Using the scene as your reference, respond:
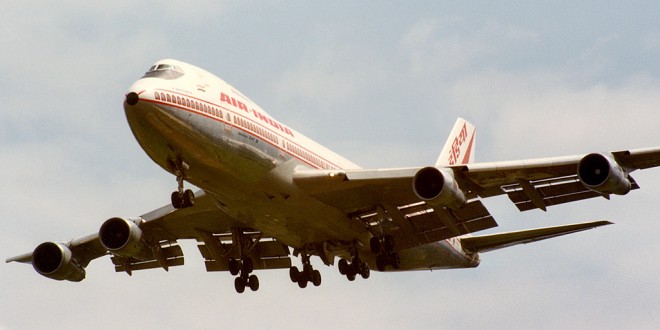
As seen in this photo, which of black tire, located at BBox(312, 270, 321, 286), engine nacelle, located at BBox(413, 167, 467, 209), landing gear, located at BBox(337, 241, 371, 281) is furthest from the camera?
black tire, located at BBox(312, 270, 321, 286)

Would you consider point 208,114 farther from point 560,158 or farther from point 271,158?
point 560,158

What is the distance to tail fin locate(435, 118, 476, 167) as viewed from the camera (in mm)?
51062

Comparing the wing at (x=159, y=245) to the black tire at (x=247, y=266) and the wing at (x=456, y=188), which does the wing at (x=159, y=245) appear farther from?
Result: the wing at (x=456, y=188)

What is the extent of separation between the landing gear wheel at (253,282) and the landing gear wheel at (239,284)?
0.29m

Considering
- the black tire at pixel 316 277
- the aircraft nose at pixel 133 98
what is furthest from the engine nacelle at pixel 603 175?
the aircraft nose at pixel 133 98

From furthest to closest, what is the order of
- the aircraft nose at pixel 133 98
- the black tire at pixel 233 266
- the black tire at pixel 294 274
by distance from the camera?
the black tire at pixel 294 274 < the black tire at pixel 233 266 < the aircraft nose at pixel 133 98

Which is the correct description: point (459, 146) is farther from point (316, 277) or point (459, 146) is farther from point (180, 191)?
point (180, 191)

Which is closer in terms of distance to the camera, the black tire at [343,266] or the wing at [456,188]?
the wing at [456,188]

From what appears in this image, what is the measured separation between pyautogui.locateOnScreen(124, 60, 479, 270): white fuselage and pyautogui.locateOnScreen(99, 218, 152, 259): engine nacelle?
16.7 ft

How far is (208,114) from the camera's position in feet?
116

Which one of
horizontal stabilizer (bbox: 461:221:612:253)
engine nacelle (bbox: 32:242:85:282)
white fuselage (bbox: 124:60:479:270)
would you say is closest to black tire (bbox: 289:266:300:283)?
white fuselage (bbox: 124:60:479:270)

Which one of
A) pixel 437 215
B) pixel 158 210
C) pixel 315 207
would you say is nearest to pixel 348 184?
pixel 315 207

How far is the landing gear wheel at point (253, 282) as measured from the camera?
44375 mm

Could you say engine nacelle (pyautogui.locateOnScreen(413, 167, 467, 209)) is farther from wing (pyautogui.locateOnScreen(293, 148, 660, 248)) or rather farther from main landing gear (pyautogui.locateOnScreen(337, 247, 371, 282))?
main landing gear (pyautogui.locateOnScreen(337, 247, 371, 282))
